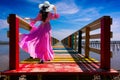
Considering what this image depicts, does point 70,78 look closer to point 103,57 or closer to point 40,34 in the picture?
point 103,57

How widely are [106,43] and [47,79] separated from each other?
1654mm

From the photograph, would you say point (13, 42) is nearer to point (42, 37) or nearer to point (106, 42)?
point (42, 37)

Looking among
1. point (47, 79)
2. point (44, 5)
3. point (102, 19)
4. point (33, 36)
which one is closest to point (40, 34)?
point (33, 36)

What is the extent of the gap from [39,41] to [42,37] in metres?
0.14

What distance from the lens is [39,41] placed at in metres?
7.42


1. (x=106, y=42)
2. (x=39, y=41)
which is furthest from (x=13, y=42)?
(x=106, y=42)

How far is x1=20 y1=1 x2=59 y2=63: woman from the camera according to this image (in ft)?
23.7

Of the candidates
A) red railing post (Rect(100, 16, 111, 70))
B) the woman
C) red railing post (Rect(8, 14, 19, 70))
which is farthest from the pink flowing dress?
red railing post (Rect(100, 16, 111, 70))

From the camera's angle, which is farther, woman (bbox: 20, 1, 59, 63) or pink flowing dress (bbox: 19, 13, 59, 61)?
woman (bbox: 20, 1, 59, 63)

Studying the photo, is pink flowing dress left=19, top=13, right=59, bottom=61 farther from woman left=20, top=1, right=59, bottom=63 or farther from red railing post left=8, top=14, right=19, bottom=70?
red railing post left=8, top=14, right=19, bottom=70

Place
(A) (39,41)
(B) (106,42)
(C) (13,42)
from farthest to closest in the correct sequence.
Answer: (A) (39,41), (B) (106,42), (C) (13,42)

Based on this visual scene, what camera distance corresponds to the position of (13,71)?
5.77 meters

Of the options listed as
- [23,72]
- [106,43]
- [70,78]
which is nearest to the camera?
[23,72]

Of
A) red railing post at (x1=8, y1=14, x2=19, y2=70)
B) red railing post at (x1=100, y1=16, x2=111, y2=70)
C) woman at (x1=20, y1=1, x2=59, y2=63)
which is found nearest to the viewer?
red railing post at (x1=8, y1=14, x2=19, y2=70)
